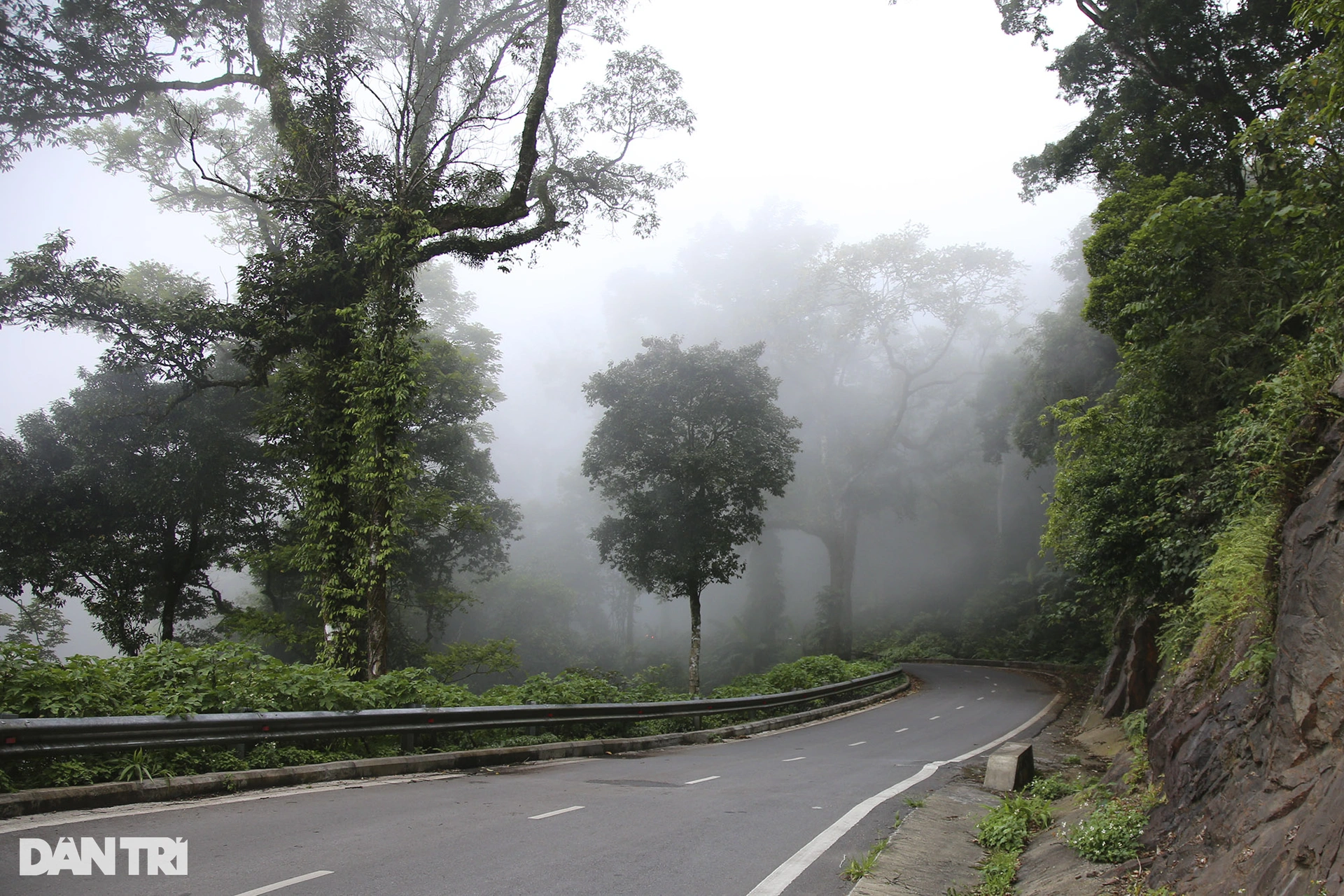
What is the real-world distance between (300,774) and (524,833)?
3262 mm

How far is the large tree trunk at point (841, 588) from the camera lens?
40750 mm

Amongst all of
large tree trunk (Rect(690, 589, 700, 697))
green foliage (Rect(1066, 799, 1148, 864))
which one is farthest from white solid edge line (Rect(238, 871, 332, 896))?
large tree trunk (Rect(690, 589, 700, 697))

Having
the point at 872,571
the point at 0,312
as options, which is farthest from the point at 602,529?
the point at 872,571

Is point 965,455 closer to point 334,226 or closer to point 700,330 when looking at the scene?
point 700,330

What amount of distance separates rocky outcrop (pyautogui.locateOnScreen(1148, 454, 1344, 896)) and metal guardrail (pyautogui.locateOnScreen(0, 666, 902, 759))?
795 centimetres

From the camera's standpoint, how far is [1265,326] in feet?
34.5

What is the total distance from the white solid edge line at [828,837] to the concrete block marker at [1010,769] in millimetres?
949

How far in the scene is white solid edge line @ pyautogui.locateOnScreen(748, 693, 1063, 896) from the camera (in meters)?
5.17

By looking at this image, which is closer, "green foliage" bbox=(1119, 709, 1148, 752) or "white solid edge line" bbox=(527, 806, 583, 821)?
"white solid edge line" bbox=(527, 806, 583, 821)

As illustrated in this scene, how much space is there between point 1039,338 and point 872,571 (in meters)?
26.9

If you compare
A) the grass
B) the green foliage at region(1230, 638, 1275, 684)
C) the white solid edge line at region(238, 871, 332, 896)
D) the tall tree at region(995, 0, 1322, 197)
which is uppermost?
the tall tree at region(995, 0, 1322, 197)

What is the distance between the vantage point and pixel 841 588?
43.2m

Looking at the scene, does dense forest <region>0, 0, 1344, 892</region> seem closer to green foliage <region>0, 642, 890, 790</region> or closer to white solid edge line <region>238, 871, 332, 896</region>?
green foliage <region>0, 642, 890, 790</region>
